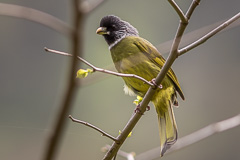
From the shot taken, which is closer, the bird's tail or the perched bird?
the bird's tail

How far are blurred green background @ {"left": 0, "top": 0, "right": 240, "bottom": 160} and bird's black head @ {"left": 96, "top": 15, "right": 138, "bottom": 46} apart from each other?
9703mm

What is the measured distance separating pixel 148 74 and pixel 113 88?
15.1m

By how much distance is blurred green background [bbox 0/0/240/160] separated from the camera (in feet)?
53.4

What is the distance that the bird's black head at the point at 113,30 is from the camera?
4.70m

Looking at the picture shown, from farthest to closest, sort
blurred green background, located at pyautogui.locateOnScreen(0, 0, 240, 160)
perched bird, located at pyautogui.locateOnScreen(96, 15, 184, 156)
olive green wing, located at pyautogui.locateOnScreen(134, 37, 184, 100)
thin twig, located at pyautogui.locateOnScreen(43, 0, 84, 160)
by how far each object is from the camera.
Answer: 1. blurred green background, located at pyautogui.locateOnScreen(0, 0, 240, 160)
2. olive green wing, located at pyautogui.locateOnScreen(134, 37, 184, 100)
3. perched bird, located at pyautogui.locateOnScreen(96, 15, 184, 156)
4. thin twig, located at pyautogui.locateOnScreen(43, 0, 84, 160)

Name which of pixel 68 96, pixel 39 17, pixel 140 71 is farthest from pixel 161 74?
pixel 68 96

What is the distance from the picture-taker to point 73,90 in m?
1.18

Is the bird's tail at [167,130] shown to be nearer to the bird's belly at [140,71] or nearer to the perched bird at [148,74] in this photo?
the perched bird at [148,74]

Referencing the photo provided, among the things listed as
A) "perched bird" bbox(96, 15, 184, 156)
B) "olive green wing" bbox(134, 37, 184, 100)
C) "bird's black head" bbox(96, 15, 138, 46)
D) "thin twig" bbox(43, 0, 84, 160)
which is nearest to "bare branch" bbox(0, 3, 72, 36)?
"thin twig" bbox(43, 0, 84, 160)

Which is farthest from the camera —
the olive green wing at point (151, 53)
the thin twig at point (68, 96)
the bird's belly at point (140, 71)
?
the olive green wing at point (151, 53)

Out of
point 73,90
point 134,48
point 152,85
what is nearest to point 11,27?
point 134,48

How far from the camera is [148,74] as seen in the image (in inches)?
156

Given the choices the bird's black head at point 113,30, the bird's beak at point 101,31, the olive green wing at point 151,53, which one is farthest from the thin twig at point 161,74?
the bird's beak at point 101,31

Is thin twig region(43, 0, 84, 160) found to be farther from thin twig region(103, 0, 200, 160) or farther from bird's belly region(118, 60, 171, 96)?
bird's belly region(118, 60, 171, 96)
